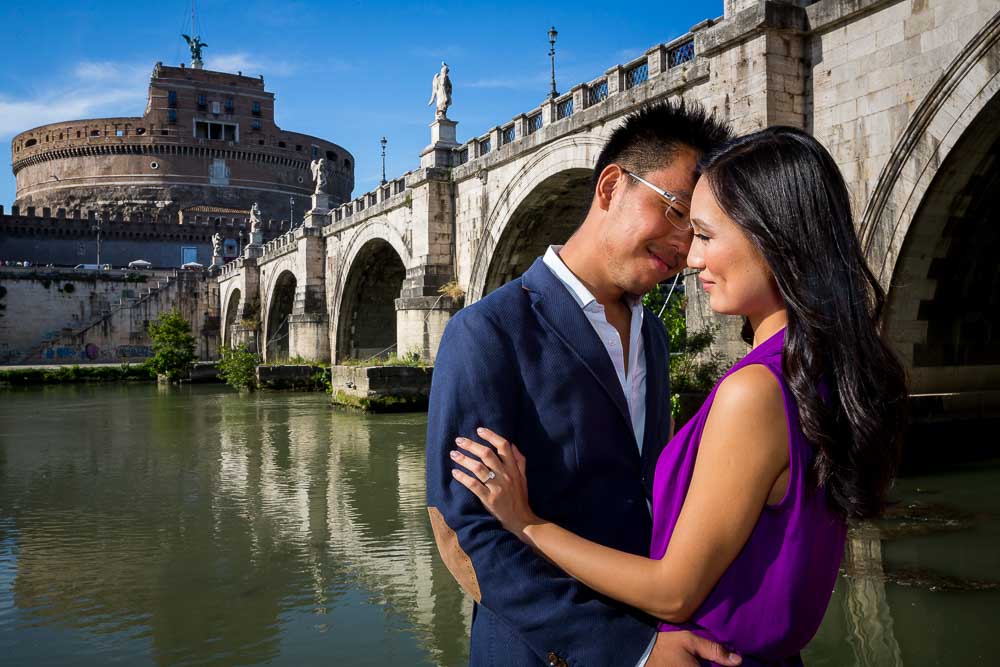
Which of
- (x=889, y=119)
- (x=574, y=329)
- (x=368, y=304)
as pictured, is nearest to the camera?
(x=574, y=329)

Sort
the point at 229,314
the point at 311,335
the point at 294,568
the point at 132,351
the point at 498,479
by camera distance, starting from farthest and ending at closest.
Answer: the point at 132,351 → the point at 229,314 → the point at 311,335 → the point at 294,568 → the point at 498,479

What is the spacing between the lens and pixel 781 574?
126 centimetres

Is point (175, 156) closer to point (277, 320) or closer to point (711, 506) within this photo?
point (277, 320)

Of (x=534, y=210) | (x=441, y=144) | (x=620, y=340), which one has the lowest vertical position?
(x=620, y=340)

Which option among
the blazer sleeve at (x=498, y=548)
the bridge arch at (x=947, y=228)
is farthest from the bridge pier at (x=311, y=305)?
the blazer sleeve at (x=498, y=548)

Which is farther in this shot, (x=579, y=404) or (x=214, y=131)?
(x=214, y=131)

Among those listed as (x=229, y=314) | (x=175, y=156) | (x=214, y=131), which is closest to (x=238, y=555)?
(x=229, y=314)

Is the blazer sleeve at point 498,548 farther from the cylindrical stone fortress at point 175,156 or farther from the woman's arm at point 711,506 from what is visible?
the cylindrical stone fortress at point 175,156

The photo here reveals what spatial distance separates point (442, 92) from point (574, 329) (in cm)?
1798

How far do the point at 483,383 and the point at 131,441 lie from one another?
13160 millimetres

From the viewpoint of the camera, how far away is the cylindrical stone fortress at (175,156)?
6669 cm

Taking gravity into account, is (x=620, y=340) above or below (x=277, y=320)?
below

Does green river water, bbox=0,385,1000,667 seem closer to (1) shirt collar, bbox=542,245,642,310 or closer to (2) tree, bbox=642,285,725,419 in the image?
(2) tree, bbox=642,285,725,419

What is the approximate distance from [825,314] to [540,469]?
58 centimetres
